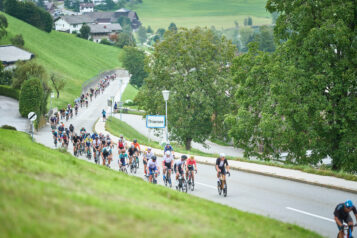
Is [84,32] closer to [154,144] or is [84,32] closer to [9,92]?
[9,92]

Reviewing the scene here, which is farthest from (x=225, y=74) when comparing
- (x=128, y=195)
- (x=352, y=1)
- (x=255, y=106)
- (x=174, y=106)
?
(x=128, y=195)

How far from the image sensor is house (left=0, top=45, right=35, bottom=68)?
7438cm

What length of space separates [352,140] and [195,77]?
801 inches

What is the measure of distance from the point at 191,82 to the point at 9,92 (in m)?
30.2

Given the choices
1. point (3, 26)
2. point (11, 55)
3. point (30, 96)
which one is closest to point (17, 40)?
point (3, 26)

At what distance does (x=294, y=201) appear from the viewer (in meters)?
16.5

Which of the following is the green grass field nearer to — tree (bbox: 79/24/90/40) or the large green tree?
tree (bbox: 79/24/90/40)

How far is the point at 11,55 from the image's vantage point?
77.2 m

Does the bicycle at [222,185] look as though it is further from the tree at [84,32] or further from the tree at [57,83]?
the tree at [84,32]

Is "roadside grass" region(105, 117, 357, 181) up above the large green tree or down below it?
below

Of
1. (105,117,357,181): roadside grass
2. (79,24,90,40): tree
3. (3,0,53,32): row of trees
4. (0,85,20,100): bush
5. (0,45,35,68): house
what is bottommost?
(105,117,357,181): roadside grass

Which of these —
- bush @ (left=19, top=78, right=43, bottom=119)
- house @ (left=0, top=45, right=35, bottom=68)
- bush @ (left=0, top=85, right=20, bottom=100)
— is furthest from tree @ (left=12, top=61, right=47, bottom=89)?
house @ (left=0, top=45, right=35, bottom=68)

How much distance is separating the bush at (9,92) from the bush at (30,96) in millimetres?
10593

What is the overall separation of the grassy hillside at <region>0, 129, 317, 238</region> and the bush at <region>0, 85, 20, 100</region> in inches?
1877
